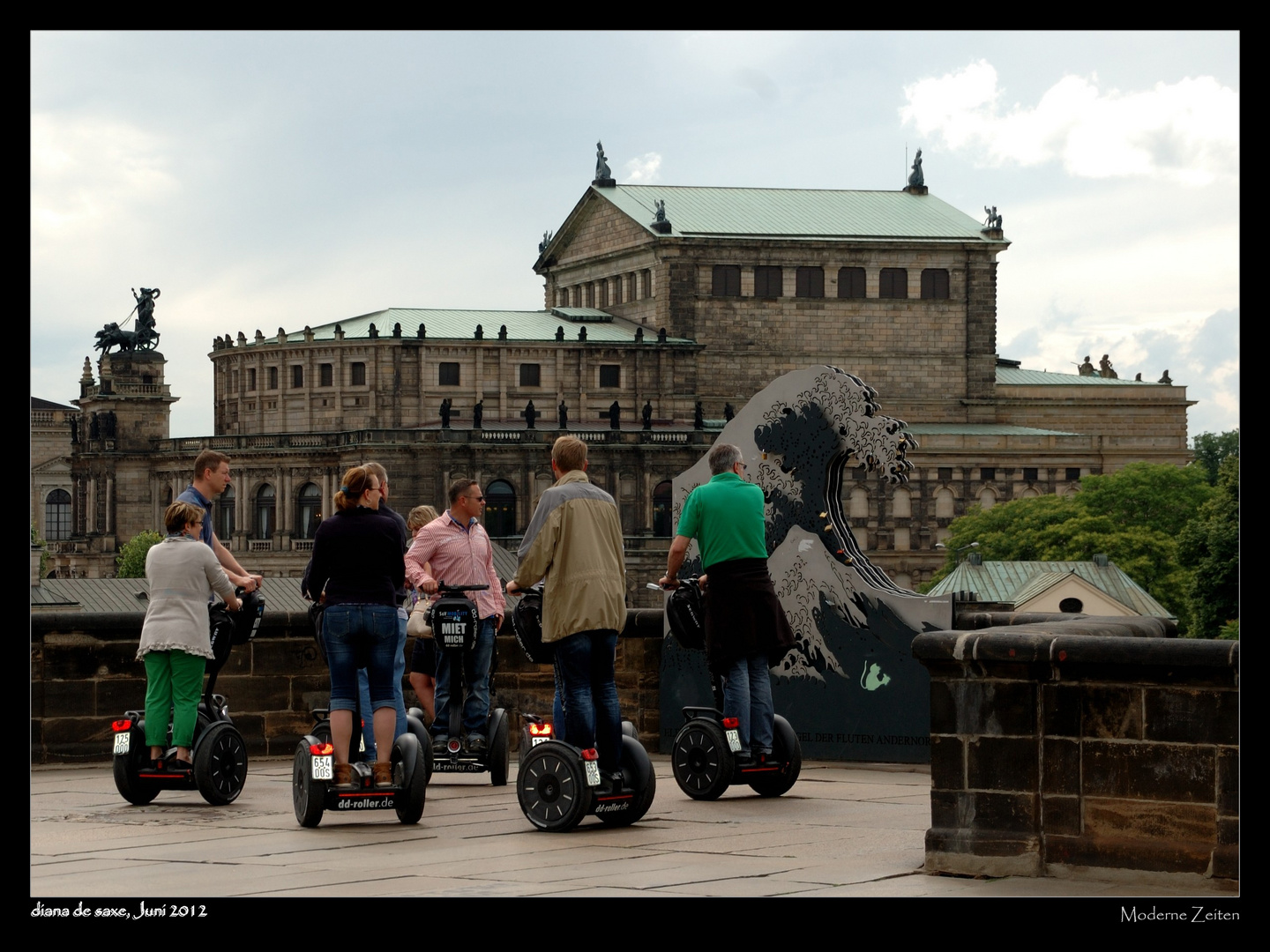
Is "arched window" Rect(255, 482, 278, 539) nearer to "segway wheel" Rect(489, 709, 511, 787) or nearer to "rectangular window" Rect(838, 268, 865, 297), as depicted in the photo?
"rectangular window" Rect(838, 268, 865, 297)

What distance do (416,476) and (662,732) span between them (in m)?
89.0

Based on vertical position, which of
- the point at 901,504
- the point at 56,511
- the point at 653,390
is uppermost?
the point at 653,390

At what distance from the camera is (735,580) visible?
12273mm

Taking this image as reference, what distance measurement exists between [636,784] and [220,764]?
2606 millimetres

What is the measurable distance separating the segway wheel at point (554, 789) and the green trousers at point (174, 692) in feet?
7.07

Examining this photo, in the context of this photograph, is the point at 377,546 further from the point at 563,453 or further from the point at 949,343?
the point at 949,343

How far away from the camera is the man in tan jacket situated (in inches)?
430

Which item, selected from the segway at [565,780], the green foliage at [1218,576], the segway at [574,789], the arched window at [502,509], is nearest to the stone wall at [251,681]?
the segway at [565,780]

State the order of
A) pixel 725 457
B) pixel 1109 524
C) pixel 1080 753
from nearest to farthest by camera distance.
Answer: pixel 1080 753 < pixel 725 457 < pixel 1109 524

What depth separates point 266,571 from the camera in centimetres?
10738

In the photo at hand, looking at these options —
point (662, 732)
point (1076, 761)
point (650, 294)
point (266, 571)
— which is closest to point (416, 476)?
point (266, 571)

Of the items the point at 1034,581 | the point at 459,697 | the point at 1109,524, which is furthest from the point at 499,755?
the point at 1109,524

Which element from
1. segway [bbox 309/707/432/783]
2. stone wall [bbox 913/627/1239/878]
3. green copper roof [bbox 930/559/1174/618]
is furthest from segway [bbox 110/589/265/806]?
green copper roof [bbox 930/559/1174/618]

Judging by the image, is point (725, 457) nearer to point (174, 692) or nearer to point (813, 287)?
point (174, 692)
